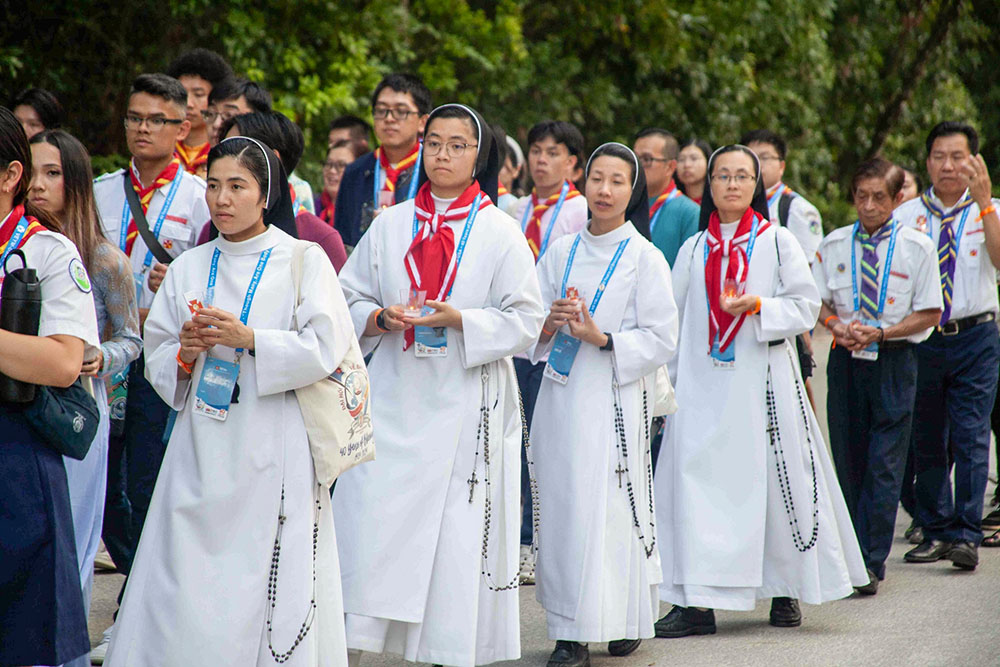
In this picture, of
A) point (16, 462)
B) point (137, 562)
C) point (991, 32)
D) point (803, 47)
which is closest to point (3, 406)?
point (16, 462)

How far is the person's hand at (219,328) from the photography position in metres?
4.29

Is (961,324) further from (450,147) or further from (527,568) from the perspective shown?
(450,147)

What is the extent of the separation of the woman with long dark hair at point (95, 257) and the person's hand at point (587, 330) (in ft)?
5.90

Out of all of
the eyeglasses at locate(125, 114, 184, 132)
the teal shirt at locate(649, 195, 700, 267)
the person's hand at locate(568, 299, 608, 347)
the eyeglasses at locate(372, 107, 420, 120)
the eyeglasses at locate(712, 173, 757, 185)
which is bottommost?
the person's hand at locate(568, 299, 608, 347)

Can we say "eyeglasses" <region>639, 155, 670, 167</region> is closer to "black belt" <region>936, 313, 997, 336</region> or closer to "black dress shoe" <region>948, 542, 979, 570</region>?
"black belt" <region>936, 313, 997, 336</region>

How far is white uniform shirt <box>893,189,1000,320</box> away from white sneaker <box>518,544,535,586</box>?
284 cm

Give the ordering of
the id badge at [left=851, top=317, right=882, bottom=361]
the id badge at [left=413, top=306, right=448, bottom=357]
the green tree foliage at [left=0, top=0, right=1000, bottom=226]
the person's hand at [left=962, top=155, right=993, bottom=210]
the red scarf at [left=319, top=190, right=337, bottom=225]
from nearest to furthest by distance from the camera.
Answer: the id badge at [left=413, top=306, right=448, bottom=357] → the id badge at [left=851, top=317, right=882, bottom=361] → the person's hand at [left=962, top=155, right=993, bottom=210] → the red scarf at [left=319, top=190, right=337, bottom=225] → the green tree foliage at [left=0, top=0, right=1000, bottom=226]

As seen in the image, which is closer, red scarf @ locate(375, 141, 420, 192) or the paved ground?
Result: the paved ground

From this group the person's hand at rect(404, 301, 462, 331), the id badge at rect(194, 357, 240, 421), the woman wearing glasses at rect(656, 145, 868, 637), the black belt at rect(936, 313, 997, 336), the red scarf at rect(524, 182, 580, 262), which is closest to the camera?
the id badge at rect(194, 357, 240, 421)

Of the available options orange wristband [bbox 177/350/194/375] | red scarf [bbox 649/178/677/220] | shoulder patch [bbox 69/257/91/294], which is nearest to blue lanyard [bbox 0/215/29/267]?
shoulder patch [bbox 69/257/91/294]

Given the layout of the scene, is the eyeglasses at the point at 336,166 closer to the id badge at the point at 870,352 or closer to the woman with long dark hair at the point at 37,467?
the id badge at the point at 870,352

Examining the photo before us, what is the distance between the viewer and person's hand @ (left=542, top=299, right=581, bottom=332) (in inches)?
221

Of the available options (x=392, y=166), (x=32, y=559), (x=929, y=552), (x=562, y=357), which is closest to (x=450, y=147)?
(x=562, y=357)

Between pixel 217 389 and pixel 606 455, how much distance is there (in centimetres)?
193
